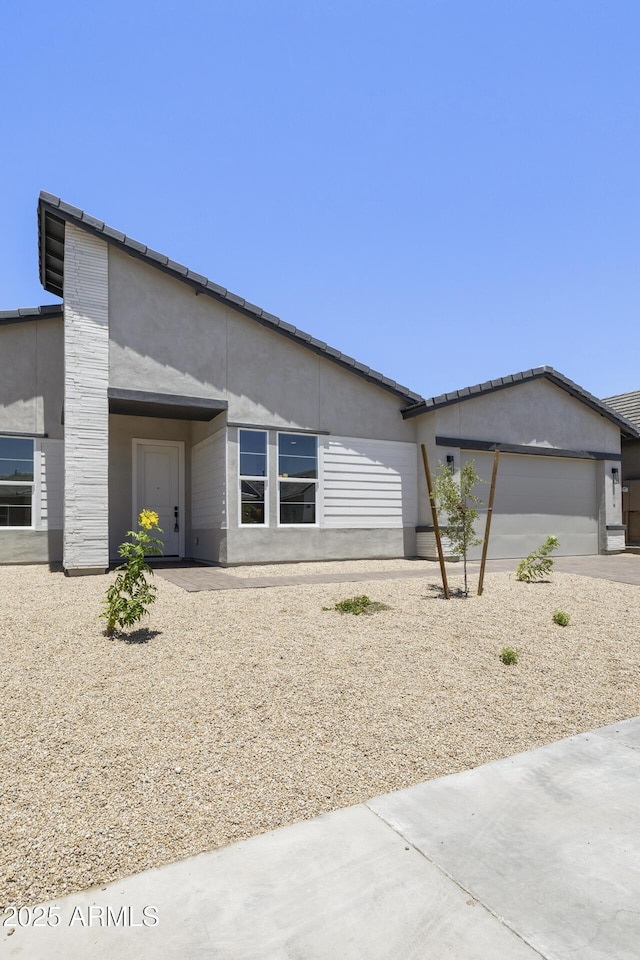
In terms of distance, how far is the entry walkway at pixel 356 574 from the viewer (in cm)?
862

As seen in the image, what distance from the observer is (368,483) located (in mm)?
12719

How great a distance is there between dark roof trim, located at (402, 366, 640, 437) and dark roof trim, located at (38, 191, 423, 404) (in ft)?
1.65

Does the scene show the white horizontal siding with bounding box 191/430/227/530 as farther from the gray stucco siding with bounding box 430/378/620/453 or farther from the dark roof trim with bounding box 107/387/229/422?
the gray stucco siding with bounding box 430/378/620/453

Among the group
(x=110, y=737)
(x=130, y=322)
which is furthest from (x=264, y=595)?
(x=130, y=322)

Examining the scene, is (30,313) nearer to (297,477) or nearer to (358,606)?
(297,477)

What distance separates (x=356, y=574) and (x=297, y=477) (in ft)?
9.24

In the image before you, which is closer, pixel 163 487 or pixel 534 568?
pixel 534 568

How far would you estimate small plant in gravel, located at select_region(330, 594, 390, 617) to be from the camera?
6762 mm

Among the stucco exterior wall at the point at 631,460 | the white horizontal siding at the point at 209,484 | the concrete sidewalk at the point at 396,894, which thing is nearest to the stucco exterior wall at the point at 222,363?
the white horizontal siding at the point at 209,484

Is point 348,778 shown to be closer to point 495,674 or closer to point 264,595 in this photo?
point 495,674

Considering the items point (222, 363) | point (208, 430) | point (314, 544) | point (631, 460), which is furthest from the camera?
point (631, 460)

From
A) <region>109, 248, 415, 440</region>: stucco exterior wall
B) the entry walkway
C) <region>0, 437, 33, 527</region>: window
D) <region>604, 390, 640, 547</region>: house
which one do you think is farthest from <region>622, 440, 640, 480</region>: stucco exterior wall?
<region>0, 437, 33, 527</region>: window

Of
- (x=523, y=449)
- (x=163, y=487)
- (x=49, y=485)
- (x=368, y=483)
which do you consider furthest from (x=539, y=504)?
(x=49, y=485)

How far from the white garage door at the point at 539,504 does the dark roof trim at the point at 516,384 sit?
4.89ft
